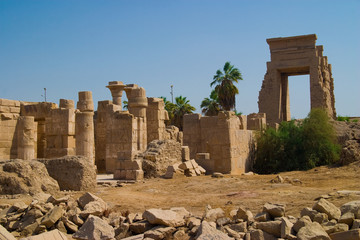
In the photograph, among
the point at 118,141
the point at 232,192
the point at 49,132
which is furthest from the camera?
the point at 118,141

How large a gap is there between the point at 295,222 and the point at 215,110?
2864 cm

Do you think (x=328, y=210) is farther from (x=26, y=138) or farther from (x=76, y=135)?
(x=26, y=138)

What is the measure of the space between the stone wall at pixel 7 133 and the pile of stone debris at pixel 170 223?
24.9 ft

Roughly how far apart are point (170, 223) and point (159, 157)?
7.77 meters

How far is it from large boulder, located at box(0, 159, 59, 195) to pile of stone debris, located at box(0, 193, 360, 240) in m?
1.01

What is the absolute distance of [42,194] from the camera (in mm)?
9070

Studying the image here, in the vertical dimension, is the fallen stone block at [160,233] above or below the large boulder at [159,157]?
below

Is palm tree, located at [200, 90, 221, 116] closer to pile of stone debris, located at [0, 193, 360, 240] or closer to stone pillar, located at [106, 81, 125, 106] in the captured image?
stone pillar, located at [106, 81, 125, 106]

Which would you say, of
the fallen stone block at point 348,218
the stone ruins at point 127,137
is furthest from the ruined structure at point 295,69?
the fallen stone block at point 348,218

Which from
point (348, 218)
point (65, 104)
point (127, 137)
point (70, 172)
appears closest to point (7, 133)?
point (65, 104)

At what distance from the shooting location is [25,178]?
9500 mm

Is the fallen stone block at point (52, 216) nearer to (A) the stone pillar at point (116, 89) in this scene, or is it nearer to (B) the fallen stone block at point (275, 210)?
(B) the fallen stone block at point (275, 210)

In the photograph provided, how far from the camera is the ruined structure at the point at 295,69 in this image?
25837 millimetres

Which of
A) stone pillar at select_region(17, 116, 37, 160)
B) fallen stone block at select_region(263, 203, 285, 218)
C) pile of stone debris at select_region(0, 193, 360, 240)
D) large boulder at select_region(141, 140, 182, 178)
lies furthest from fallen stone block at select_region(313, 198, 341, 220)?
stone pillar at select_region(17, 116, 37, 160)
